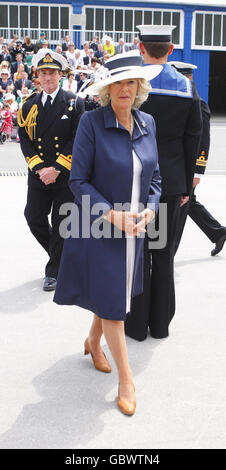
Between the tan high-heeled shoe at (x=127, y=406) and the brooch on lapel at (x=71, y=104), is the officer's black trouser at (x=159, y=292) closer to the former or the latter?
the tan high-heeled shoe at (x=127, y=406)

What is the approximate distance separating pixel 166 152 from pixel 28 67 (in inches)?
807

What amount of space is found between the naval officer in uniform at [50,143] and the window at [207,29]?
29653 millimetres

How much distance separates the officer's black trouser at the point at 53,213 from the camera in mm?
5395

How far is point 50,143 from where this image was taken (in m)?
5.36

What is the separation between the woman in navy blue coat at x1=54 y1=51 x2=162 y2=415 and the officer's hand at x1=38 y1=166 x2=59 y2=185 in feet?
6.23

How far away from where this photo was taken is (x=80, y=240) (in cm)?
336

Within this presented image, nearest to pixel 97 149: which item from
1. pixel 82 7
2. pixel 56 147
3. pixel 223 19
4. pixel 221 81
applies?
pixel 56 147

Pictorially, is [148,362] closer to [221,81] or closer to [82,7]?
[82,7]

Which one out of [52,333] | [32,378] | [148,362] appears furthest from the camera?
[52,333]

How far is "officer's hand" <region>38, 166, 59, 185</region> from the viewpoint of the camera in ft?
17.2

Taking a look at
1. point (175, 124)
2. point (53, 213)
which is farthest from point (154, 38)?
point (53, 213)

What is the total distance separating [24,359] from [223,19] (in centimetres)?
3274

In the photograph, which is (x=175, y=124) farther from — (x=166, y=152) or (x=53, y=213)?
(x=53, y=213)

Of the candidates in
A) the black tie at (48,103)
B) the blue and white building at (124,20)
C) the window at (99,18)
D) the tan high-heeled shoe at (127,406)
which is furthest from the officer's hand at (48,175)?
the window at (99,18)
